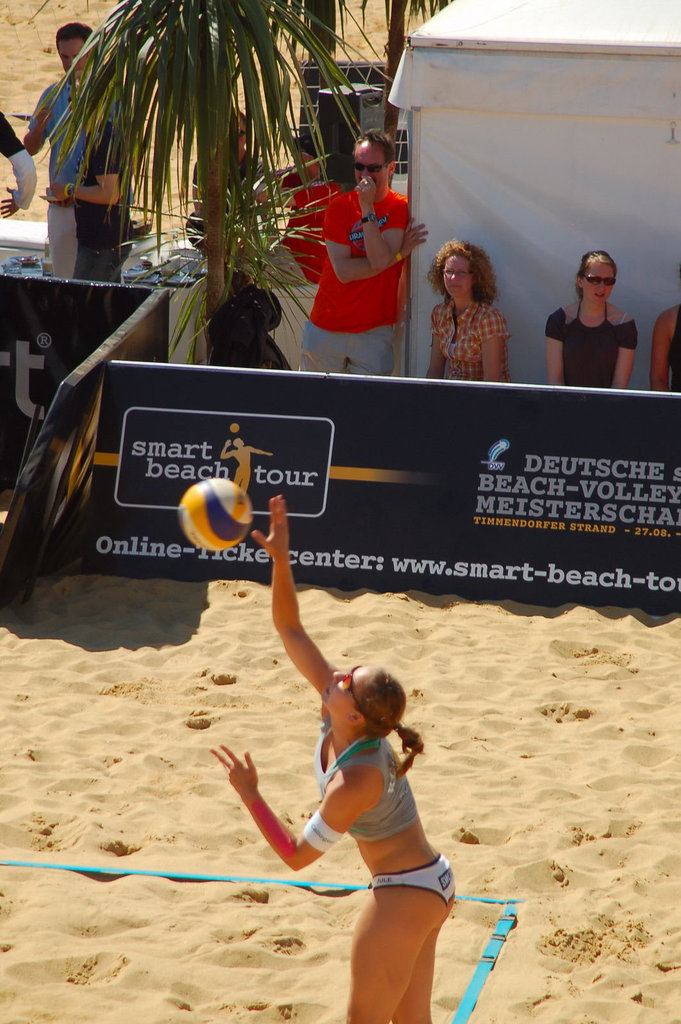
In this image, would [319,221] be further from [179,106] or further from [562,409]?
[562,409]

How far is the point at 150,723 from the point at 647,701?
244 cm

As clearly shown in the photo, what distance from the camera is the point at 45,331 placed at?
28.0ft

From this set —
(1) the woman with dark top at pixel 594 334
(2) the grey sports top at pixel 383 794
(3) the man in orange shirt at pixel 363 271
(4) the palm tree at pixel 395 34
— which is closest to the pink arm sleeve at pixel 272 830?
(2) the grey sports top at pixel 383 794

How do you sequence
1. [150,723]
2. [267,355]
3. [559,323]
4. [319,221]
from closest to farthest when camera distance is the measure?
[150,723] → [559,323] → [267,355] → [319,221]

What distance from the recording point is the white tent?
25.0ft

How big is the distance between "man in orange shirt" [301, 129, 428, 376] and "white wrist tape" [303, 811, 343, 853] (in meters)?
5.19

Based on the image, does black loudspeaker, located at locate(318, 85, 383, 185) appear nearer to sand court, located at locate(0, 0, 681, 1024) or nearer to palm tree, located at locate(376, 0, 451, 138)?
palm tree, located at locate(376, 0, 451, 138)

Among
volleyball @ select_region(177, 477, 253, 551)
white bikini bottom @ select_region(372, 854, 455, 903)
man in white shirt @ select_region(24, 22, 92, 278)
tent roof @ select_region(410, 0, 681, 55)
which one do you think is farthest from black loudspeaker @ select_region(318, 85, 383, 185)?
white bikini bottom @ select_region(372, 854, 455, 903)

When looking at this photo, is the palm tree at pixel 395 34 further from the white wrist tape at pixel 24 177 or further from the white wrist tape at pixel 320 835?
the white wrist tape at pixel 320 835

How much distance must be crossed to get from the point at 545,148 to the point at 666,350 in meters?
1.58

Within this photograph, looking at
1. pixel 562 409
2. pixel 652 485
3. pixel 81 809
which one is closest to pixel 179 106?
pixel 562 409

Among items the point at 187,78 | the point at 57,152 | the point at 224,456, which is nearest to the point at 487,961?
the point at 224,456

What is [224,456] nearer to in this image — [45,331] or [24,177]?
[45,331]

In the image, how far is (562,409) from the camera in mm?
7051
